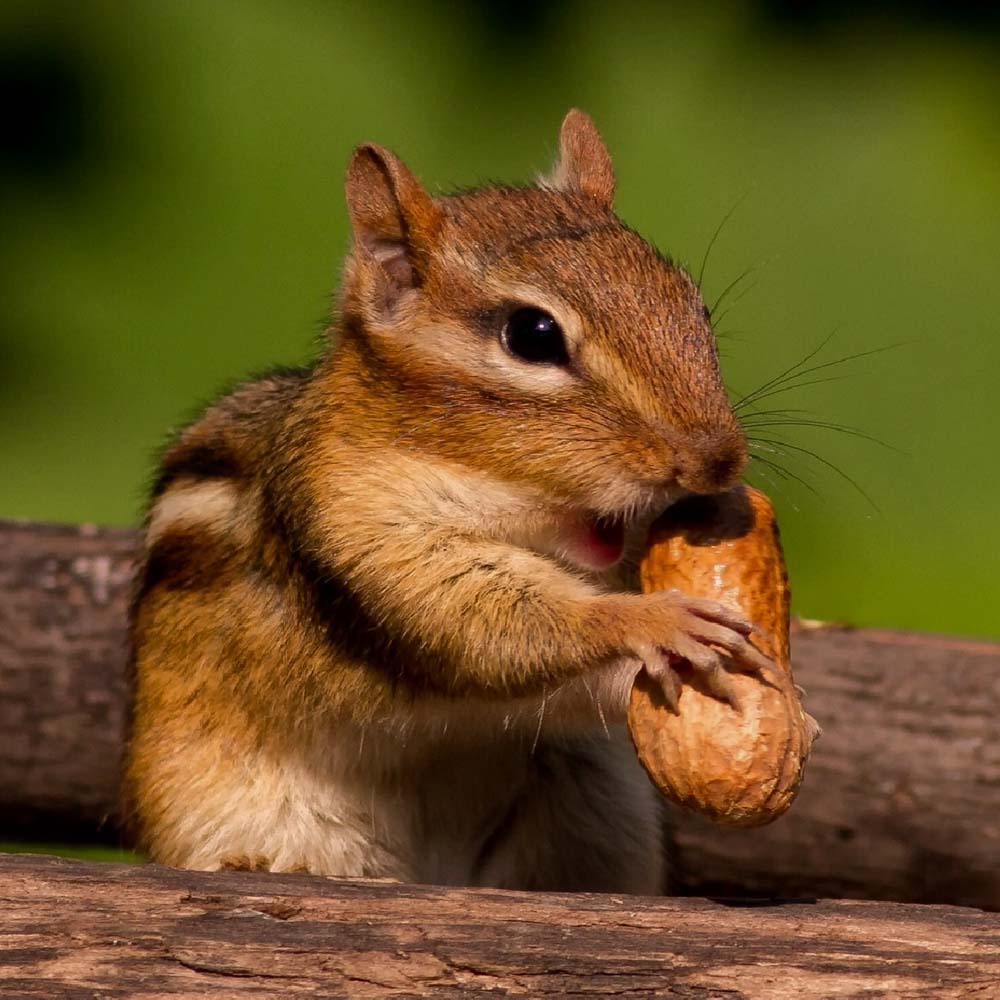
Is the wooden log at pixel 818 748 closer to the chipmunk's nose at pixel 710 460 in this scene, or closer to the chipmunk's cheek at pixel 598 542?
the chipmunk's cheek at pixel 598 542

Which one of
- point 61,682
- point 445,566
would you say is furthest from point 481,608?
point 61,682

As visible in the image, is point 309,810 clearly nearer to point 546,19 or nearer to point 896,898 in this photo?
point 896,898

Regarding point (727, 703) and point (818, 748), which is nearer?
point (727, 703)

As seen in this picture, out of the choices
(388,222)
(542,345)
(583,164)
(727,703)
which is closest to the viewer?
(727,703)

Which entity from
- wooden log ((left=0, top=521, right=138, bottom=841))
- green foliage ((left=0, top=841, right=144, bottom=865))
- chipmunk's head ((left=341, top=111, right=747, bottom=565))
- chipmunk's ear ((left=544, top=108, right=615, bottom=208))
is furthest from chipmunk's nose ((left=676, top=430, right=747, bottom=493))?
green foliage ((left=0, top=841, right=144, bottom=865))

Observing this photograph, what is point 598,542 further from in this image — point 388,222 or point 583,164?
point 583,164

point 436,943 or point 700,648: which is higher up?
point 700,648
